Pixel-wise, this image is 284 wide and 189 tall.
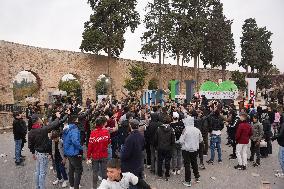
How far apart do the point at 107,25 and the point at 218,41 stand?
14.0 metres

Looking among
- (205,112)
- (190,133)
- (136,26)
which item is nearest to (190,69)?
(136,26)

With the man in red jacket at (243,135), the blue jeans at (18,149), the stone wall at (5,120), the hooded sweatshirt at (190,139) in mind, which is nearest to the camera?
the hooded sweatshirt at (190,139)

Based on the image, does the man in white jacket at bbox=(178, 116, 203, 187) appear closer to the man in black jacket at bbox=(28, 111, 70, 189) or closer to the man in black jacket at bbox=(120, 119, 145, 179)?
the man in black jacket at bbox=(120, 119, 145, 179)

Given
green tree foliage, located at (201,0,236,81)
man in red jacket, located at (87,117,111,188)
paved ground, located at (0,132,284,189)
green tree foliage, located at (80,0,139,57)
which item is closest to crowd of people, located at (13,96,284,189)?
man in red jacket, located at (87,117,111,188)

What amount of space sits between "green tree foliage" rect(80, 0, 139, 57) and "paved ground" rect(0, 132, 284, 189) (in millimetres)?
18630

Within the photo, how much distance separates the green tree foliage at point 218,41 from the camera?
36281 mm

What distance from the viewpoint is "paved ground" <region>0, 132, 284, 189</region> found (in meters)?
7.85

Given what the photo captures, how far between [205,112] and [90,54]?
21.1 m

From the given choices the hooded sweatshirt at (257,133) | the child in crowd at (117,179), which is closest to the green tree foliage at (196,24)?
the hooded sweatshirt at (257,133)

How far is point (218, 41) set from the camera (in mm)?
36250

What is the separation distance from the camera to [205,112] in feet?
34.2

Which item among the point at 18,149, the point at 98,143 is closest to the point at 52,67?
the point at 18,149

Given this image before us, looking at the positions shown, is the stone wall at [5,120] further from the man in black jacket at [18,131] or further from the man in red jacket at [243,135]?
the man in red jacket at [243,135]

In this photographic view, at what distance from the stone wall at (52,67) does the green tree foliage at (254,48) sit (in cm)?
1364
